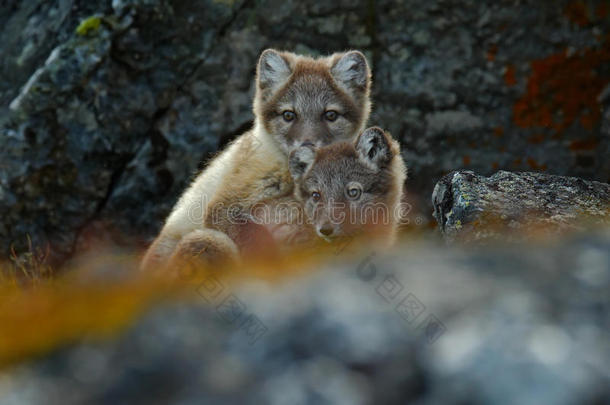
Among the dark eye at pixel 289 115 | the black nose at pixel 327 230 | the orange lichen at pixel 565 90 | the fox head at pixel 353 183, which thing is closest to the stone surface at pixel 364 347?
the black nose at pixel 327 230

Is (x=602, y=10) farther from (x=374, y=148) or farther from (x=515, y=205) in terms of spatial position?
(x=515, y=205)

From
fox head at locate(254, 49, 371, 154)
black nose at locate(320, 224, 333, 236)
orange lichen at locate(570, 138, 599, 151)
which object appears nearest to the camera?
black nose at locate(320, 224, 333, 236)

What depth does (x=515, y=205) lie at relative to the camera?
14.9 feet

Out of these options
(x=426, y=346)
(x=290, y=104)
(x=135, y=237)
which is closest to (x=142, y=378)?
(x=426, y=346)

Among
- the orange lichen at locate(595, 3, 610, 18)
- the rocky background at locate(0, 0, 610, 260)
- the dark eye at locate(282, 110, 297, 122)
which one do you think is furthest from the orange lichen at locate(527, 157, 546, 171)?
the dark eye at locate(282, 110, 297, 122)

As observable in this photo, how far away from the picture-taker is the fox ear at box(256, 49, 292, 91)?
20.2ft

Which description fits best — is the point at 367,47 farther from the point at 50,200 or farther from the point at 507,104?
the point at 50,200

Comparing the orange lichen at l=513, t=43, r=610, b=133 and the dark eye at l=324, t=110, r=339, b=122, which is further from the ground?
the dark eye at l=324, t=110, r=339, b=122

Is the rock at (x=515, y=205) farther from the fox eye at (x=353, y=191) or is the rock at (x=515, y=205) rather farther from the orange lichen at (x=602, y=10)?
the orange lichen at (x=602, y=10)

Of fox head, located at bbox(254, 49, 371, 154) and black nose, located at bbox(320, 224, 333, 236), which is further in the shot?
fox head, located at bbox(254, 49, 371, 154)

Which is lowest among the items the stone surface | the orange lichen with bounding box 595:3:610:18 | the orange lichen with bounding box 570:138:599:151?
the orange lichen with bounding box 570:138:599:151

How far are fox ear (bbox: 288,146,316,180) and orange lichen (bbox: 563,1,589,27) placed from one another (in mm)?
3732

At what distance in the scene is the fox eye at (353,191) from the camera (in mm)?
5137

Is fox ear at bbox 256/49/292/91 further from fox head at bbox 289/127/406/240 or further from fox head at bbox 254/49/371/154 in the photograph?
fox head at bbox 289/127/406/240
